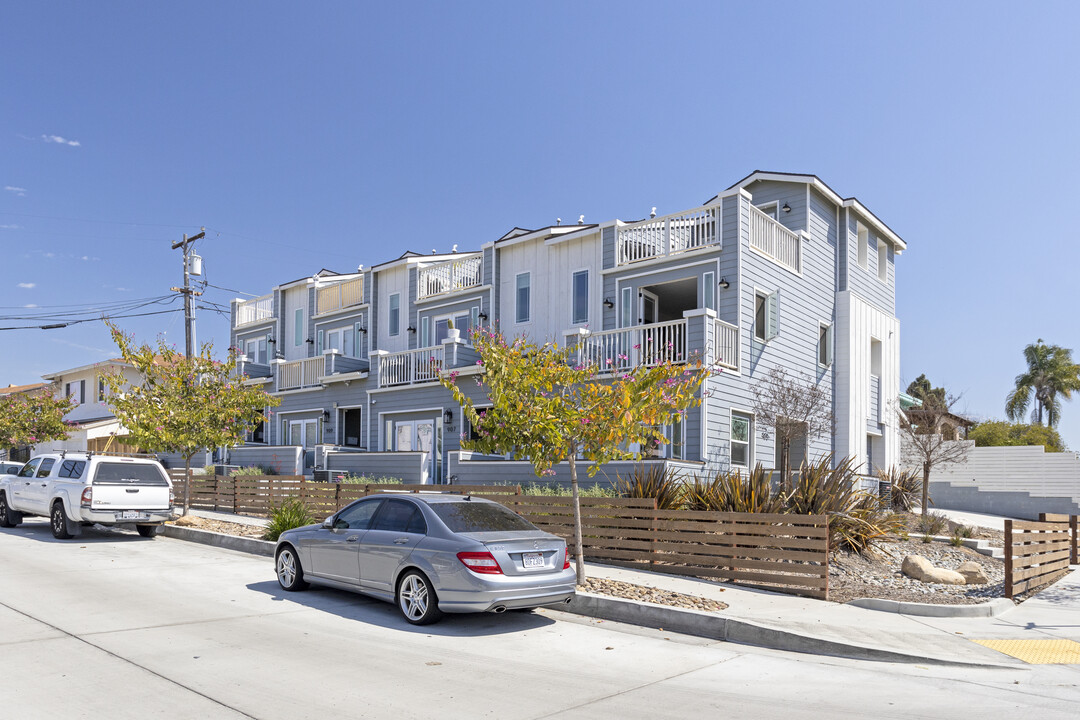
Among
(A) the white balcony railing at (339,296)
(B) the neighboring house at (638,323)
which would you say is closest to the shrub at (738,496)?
(B) the neighboring house at (638,323)

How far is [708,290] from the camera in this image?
20641 mm

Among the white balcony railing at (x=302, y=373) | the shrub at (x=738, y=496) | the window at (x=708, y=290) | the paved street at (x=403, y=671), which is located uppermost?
the window at (x=708, y=290)

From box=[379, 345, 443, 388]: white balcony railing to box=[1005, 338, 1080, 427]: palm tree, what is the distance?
40.7 metres

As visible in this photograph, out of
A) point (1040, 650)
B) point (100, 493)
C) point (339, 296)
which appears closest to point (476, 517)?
point (1040, 650)

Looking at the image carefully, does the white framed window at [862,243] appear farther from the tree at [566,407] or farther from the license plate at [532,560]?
the license plate at [532,560]

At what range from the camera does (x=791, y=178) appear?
914 inches

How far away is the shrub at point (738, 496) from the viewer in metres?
13.1

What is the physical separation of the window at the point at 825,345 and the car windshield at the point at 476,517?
1671cm

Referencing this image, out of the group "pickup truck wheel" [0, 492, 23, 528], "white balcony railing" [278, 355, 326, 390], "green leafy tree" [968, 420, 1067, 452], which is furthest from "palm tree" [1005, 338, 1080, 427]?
"pickup truck wheel" [0, 492, 23, 528]

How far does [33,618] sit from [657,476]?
9.21m

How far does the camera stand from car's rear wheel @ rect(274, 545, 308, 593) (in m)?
11.2

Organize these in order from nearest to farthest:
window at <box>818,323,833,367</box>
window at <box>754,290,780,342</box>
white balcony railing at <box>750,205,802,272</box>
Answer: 1. white balcony railing at <box>750,205,802,272</box>
2. window at <box>754,290,780,342</box>
3. window at <box>818,323,833,367</box>

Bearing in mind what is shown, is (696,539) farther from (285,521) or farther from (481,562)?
(285,521)

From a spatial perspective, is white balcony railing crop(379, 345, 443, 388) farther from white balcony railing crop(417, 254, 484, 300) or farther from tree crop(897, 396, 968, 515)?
tree crop(897, 396, 968, 515)
